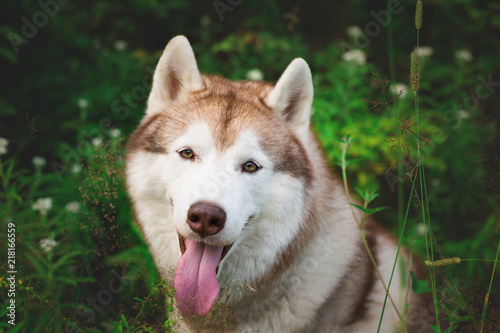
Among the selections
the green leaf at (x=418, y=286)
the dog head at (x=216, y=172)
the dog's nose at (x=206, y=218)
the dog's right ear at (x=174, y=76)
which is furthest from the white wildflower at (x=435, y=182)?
the dog's nose at (x=206, y=218)

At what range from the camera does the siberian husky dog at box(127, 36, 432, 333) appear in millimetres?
2271

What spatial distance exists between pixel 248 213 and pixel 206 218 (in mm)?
314

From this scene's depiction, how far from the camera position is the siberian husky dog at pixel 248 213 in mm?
2271

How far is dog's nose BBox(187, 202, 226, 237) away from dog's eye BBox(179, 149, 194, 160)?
425 millimetres

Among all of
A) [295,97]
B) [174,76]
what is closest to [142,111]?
[174,76]

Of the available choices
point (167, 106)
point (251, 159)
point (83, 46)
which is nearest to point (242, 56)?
point (83, 46)

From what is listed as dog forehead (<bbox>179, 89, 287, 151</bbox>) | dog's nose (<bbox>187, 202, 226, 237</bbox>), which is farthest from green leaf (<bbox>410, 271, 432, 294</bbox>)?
dog forehead (<bbox>179, 89, 287, 151</bbox>)

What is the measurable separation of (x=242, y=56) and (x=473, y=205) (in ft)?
12.0

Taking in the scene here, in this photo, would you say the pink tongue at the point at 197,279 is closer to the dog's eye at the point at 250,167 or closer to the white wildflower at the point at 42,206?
the dog's eye at the point at 250,167

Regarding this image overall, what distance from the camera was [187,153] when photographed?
2.42 metres

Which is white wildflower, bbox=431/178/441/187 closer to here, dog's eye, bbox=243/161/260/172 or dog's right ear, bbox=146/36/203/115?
dog's eye, bbox=243/161/260/172

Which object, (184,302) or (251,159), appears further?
(251,159)

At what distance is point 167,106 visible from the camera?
275 cm

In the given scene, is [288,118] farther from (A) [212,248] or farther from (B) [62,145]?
(B) [62,145]
